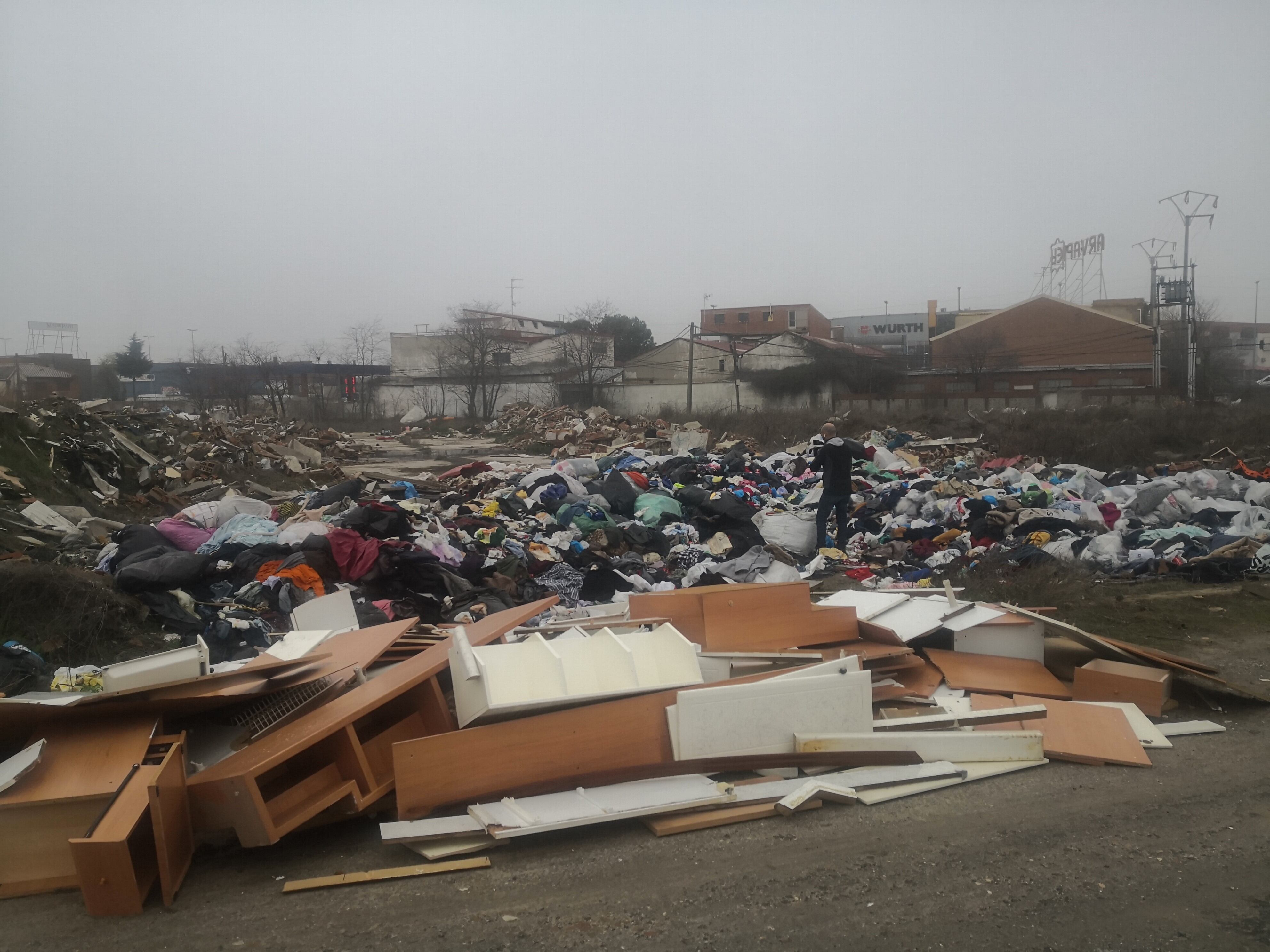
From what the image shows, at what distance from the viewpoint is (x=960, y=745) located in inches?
145

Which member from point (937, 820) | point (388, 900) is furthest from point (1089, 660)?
point (388, 900)

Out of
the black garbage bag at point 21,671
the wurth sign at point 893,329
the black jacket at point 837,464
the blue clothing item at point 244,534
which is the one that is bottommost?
the black garbage bag at point 21,671

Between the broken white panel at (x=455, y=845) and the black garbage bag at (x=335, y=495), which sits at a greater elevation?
the black garbage bag at (x=335, y=495)

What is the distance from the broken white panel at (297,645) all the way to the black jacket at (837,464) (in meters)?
5.47

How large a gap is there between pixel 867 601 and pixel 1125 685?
1.46 metres

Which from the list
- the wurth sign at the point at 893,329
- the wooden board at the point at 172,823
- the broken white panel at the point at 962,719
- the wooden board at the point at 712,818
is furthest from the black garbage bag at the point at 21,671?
the wurth sign at the point at 893,329

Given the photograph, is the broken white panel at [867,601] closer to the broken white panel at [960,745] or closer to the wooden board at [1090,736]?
the wooden board at [1090,736]

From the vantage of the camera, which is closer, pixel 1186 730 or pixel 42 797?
pixel 42 797

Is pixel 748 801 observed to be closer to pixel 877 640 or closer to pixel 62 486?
pixel 877 640

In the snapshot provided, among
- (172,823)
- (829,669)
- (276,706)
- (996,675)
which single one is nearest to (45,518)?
(276,706)

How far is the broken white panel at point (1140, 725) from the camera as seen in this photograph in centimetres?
392

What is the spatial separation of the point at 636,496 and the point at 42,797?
726 centimetres

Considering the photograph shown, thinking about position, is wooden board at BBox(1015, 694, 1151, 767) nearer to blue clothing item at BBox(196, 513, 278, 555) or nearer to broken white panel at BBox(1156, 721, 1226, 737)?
broken white panel at BBox(1156, 721, 1226, 737)

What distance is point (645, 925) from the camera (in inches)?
102
